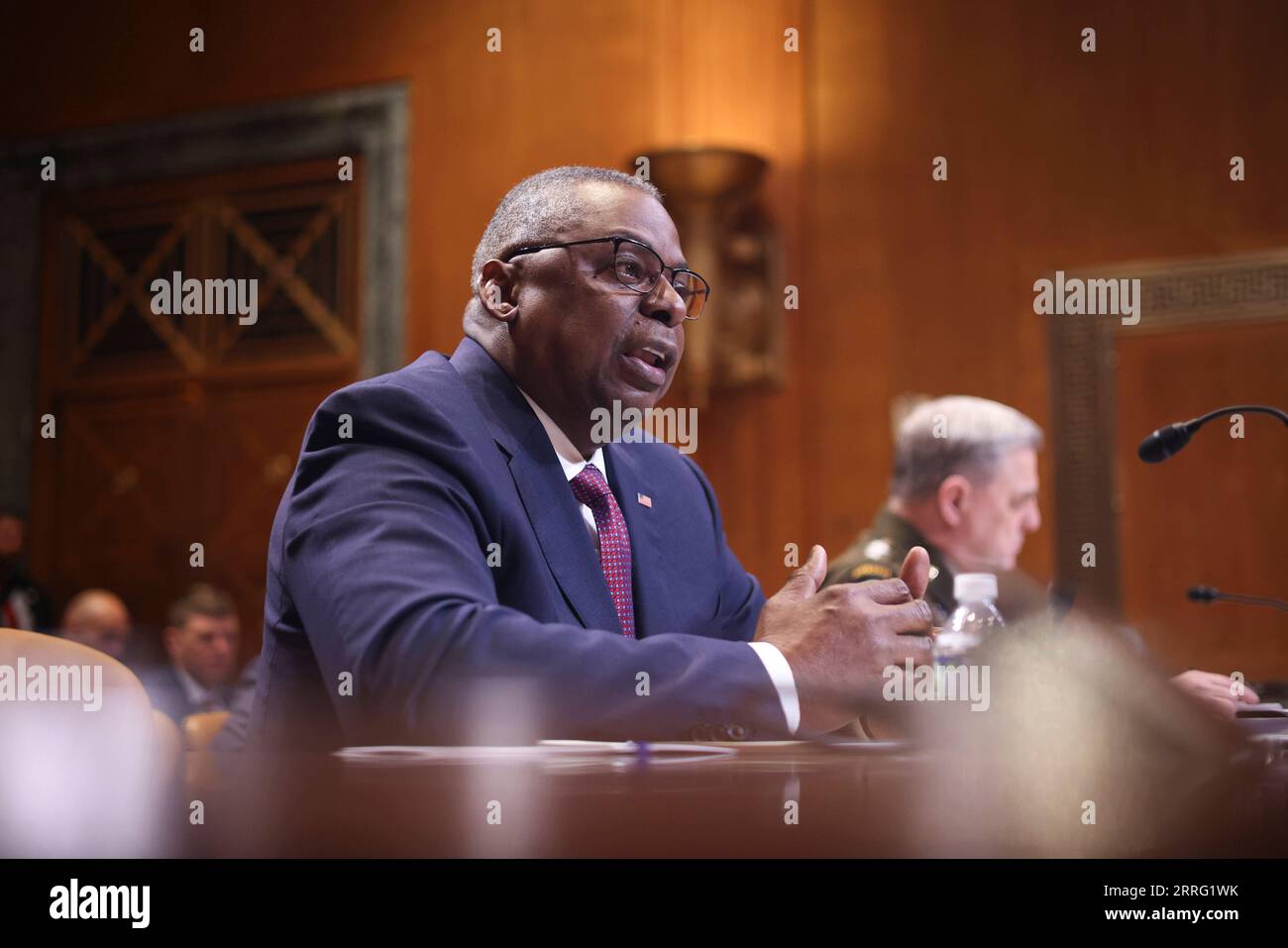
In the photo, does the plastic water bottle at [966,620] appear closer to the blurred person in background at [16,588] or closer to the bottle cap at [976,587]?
the bottle cap at [976,587]

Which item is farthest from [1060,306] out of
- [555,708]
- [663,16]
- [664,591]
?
[555,708]

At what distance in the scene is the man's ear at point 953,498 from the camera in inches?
125

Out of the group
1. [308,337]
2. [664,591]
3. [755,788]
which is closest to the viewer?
[755,788]

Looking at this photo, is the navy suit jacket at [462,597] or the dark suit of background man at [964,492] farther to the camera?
the dark suit of background man at [964,492]

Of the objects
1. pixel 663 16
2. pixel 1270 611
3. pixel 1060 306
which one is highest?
pixel 663 16

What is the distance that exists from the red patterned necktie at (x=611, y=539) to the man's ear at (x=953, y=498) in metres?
1.51

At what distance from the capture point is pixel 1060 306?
5.09 metres

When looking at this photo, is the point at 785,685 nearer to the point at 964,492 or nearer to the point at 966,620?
the point at 966,620

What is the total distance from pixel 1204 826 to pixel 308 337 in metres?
5.85

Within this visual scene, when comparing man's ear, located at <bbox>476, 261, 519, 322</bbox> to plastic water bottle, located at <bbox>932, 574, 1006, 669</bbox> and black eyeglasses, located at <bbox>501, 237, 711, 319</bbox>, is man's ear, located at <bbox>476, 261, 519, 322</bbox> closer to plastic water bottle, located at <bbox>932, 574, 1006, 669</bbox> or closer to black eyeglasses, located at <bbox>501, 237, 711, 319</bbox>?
black eyeglasses, located at <bbox>501, 237, 711, 319</bbox>

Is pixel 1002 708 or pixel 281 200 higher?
pixel 281 200

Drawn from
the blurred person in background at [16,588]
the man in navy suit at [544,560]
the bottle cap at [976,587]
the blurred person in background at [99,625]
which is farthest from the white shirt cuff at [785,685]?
the blurred person in background at [16,588]

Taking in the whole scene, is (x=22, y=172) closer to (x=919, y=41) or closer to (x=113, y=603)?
(x=113, y=603)

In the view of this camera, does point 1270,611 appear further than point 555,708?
Yes
